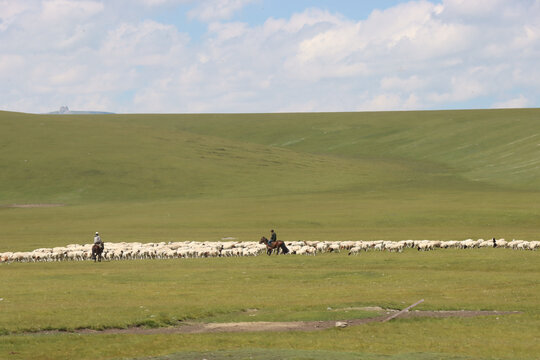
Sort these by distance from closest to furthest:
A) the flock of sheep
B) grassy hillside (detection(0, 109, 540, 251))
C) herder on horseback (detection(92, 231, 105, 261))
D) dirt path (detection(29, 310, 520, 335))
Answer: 1. dirt path (detection(29, 310, 520, 335))
2. herder on horseback (detection(92, 231, 105, 261))
3. the flock of sheep
4. grassy hillside (detection(0, 109, 540, 251))

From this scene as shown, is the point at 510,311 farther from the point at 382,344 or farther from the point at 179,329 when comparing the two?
the point at 179,329

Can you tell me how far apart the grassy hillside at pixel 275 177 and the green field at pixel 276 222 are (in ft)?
1.25

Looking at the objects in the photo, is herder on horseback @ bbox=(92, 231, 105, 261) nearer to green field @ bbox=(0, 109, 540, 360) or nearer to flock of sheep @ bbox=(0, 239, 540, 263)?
green field @ bbox=(0, 109, 540, 360)

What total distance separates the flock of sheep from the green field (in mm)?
2319

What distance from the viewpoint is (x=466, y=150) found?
136 meters

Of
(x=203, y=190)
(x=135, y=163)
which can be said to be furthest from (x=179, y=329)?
(x=135, y=163)

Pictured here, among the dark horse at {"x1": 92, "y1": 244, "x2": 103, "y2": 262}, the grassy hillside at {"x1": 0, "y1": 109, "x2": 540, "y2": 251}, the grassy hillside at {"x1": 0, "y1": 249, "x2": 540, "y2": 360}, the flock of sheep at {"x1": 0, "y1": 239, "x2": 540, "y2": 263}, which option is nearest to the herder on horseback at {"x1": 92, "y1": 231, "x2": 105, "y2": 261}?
the dark horse at {"x1": 92, "y1": 244, "x2": 103, "y2": 262}

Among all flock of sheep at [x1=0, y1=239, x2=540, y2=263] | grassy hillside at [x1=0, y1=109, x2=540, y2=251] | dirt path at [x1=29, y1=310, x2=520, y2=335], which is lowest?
dirt path at [x1=29, y1=310, x2=520, y2=335]

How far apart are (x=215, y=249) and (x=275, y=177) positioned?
64.3 metres

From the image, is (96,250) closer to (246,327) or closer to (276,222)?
(246,327)

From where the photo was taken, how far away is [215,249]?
1741 inches

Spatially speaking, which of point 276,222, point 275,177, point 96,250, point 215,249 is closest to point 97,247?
point 96,250

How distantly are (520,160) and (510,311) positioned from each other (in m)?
94.3

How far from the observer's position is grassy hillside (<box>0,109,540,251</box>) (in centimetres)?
6475
